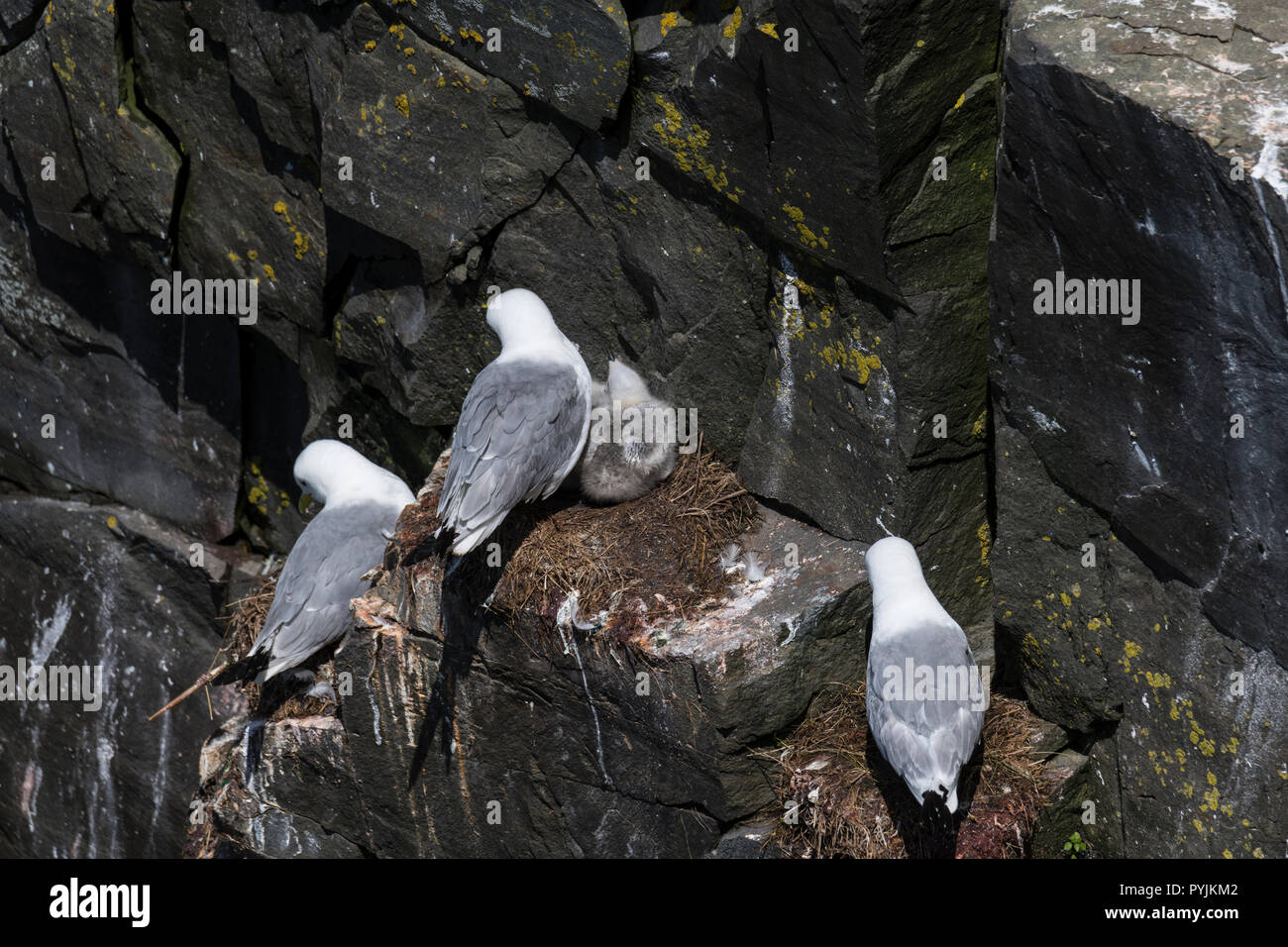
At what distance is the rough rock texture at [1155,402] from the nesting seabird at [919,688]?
487 mm

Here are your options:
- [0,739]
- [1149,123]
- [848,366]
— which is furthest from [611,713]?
[0,739]

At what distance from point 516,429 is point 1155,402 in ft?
6.79

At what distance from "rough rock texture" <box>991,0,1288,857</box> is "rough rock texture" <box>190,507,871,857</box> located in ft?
2.77

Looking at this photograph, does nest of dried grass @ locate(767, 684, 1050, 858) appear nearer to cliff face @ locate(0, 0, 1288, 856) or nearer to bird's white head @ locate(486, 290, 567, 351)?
cliff face @ locate(0, 0, 1288, 856)

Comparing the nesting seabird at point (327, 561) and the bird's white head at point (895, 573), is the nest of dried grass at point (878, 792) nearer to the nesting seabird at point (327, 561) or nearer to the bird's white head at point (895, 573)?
the bird's white head at point (895, 573)

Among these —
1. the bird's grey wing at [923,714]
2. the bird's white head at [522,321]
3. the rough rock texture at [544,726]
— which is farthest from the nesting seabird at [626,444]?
the bird's grey wing at [923,714]

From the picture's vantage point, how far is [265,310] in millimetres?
7129

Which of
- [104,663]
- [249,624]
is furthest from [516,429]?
[104,663]

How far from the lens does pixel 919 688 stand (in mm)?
4168

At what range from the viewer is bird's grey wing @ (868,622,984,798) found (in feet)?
13.3

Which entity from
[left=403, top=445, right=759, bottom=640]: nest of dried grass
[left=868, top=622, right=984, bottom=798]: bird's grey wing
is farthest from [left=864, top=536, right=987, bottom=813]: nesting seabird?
[left=403, top=445, right=759, bottom=640]: nest of dried grass

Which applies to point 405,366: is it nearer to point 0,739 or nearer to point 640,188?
point 640,188

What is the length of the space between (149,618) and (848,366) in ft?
17.8

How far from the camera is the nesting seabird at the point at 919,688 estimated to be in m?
4.05
